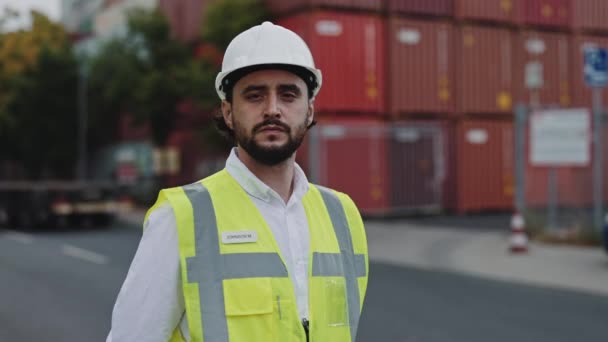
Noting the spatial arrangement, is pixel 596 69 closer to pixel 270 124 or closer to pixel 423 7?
pixel 423 7

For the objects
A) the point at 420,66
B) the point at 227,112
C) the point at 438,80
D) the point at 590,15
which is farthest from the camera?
the point at 590,15

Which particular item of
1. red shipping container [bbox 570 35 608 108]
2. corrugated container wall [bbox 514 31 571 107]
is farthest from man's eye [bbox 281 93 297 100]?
red shipping container [bbox 570 35 608 108]

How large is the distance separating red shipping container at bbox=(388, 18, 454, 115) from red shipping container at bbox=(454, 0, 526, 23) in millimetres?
706

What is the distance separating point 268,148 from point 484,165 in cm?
2152

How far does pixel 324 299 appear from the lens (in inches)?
82.4

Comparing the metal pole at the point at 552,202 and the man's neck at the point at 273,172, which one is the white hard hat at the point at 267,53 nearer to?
the man's neck at the point at 273,172

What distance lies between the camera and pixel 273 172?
2133mm

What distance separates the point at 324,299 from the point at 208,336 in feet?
1.06

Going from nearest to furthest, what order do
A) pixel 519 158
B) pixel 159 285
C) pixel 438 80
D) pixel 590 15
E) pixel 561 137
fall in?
1. pixel 159 285
2. pixel 561 137
3. pixel 519 158
4. pixel 438 80
5. pixel 590 15

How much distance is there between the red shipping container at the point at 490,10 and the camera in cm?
2273

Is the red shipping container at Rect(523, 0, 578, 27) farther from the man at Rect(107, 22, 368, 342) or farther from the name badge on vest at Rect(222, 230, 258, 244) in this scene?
the name badge on vest at Rect(222, 230, 258, 244)

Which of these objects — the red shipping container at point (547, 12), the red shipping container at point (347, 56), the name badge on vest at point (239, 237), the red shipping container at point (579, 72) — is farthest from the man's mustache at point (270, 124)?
the red shipping container at point (579, 72)

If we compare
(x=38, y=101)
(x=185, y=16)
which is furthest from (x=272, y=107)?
(x=38, y=101)

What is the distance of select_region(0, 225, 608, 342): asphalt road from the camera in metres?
7.26
